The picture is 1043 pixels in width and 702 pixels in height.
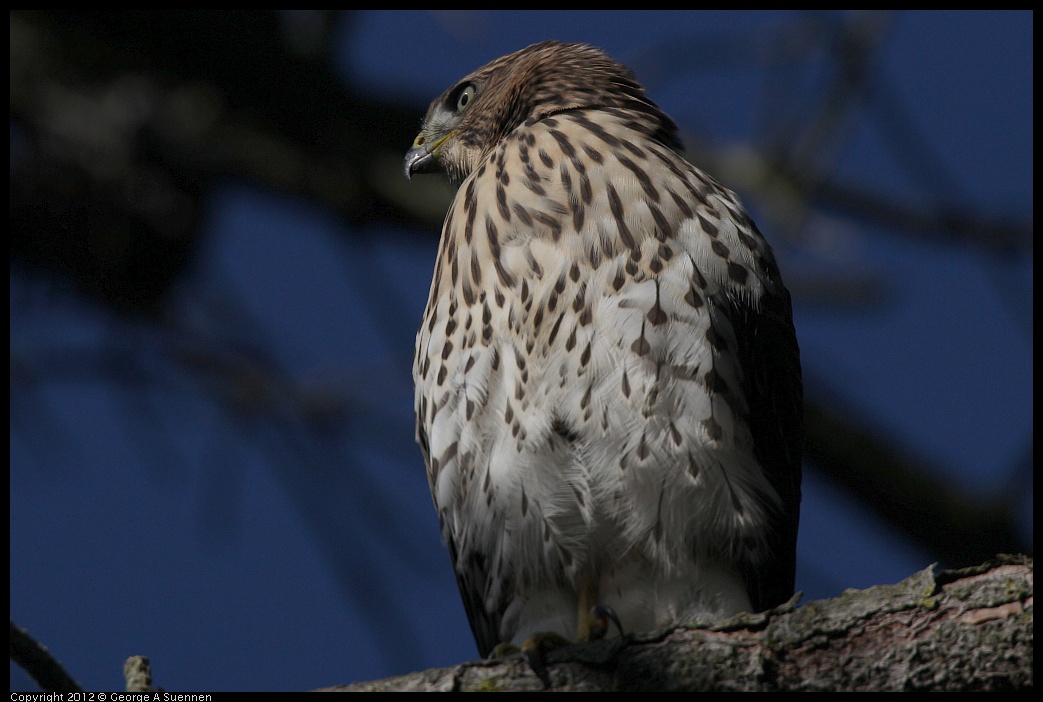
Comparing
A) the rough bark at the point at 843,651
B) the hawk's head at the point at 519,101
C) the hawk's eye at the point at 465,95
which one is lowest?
the rough bark at the point at 843,651

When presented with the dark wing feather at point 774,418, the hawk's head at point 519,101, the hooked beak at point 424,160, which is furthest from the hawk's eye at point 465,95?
the dark wing feather at point 774,418

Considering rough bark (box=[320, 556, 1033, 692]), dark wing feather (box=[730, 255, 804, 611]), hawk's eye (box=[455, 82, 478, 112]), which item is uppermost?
hawk's eye (box=[455, 82, 478, 112])

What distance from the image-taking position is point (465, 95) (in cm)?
438

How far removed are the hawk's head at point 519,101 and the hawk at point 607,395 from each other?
1.14ft

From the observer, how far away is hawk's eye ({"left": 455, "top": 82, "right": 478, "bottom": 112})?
14.3 feet

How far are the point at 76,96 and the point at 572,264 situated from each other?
3.43 meters

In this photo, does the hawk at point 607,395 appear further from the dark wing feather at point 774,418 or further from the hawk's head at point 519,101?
the hawk's head at point 519,101

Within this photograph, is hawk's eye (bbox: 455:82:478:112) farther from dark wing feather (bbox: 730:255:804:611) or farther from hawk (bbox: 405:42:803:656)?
dark wing feather (bbox: 730:255:804:611)

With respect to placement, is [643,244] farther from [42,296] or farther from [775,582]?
[42,296]

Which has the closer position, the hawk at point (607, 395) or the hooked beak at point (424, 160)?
the hawk at point (607, 395)

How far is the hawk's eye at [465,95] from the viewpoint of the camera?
14.3 feet

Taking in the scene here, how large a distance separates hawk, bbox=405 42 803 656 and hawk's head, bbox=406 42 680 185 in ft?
1.14

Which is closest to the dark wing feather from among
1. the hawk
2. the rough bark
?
the hawk

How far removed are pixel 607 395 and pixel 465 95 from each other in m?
1.73
